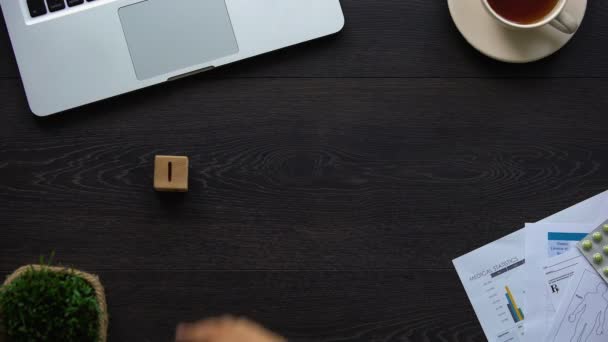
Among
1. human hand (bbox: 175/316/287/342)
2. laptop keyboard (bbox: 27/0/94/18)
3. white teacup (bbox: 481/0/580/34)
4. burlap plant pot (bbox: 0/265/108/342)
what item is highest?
laptop keyboard (bbox: 27/0/94/18)

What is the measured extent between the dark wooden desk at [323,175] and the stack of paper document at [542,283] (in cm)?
2

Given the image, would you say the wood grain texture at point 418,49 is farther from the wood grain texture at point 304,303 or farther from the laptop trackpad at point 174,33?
the wood grain texture at point 304,303

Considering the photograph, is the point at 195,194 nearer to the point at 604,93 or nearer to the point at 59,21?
the point at 59,21

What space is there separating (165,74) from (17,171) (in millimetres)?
230

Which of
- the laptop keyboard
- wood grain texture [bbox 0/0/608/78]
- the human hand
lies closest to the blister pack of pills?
wood grain texture [bbox 0/0/608/78]

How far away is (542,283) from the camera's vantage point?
87cm

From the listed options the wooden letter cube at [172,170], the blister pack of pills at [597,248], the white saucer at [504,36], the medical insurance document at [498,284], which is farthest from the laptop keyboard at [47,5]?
the blister pack of pills at [597,248]

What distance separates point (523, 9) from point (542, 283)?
14.0 inches

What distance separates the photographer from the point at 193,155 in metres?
0.87

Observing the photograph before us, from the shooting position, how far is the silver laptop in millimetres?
820

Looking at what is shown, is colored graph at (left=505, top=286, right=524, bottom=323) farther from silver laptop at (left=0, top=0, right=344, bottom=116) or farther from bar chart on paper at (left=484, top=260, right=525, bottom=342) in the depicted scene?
silver laptop at (left=0, top=0, right=344, bottom=116)

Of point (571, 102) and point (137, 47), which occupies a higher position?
point (137, 47)

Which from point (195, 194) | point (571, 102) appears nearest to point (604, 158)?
point (571, 102)

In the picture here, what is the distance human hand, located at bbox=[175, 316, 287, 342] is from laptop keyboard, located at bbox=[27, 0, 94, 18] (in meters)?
0.42
